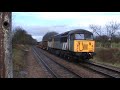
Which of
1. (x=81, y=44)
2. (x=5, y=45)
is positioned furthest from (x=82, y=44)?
(x=5, y=45)

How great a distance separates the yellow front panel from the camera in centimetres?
2345

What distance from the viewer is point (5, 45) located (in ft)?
7.47

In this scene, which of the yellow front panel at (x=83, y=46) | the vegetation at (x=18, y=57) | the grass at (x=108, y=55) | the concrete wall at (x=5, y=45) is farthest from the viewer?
the grass at (x=108, y=55)

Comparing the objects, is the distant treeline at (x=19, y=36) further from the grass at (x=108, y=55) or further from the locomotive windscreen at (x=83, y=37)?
the grass at (x=108, y=55)

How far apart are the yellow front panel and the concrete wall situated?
2114 centimetres

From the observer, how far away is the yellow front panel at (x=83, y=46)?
923 inches

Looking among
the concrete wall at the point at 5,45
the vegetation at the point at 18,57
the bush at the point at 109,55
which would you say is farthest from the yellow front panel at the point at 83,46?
the concrete wall at the point at 5,45

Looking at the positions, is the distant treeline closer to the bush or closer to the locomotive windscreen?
the locomotive windscreen

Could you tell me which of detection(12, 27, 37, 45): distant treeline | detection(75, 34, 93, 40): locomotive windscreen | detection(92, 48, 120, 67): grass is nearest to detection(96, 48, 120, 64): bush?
detection(92, 48, 120, 67): grass

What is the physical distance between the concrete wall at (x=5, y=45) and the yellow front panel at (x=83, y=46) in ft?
69.4
